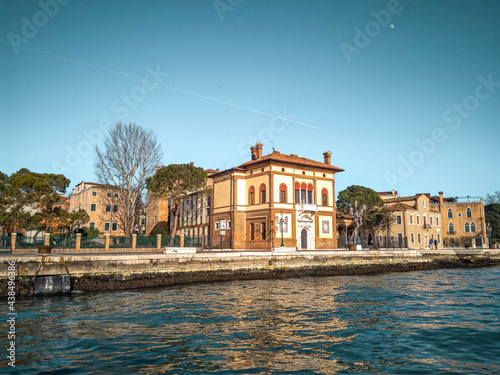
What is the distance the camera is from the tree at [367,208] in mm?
46562

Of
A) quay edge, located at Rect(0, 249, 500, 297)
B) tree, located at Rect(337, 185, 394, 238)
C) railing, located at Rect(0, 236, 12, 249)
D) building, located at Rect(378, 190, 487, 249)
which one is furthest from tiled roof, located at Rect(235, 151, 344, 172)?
railing, located at Rect(0, 236, 12, 249)

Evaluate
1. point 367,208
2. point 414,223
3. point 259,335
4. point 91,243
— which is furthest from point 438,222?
point 259,335

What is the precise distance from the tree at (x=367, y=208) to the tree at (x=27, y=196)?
33078 millimetres

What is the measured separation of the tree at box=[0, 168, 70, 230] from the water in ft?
65.7

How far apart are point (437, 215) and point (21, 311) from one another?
2184 inches

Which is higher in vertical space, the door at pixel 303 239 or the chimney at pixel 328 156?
the chimney at pixel 328 156

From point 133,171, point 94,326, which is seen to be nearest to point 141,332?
point 94,326

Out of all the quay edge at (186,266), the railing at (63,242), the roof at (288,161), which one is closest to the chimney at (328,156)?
the roof at (288,161)

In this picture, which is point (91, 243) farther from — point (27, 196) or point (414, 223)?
point (414, 223)

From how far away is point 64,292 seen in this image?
1450 cm

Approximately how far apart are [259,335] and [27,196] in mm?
30262

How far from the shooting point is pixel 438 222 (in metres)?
54.8

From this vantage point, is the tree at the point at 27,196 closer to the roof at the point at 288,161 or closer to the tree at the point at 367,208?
the roof at the point at 288,161

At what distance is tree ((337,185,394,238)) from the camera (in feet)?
153
